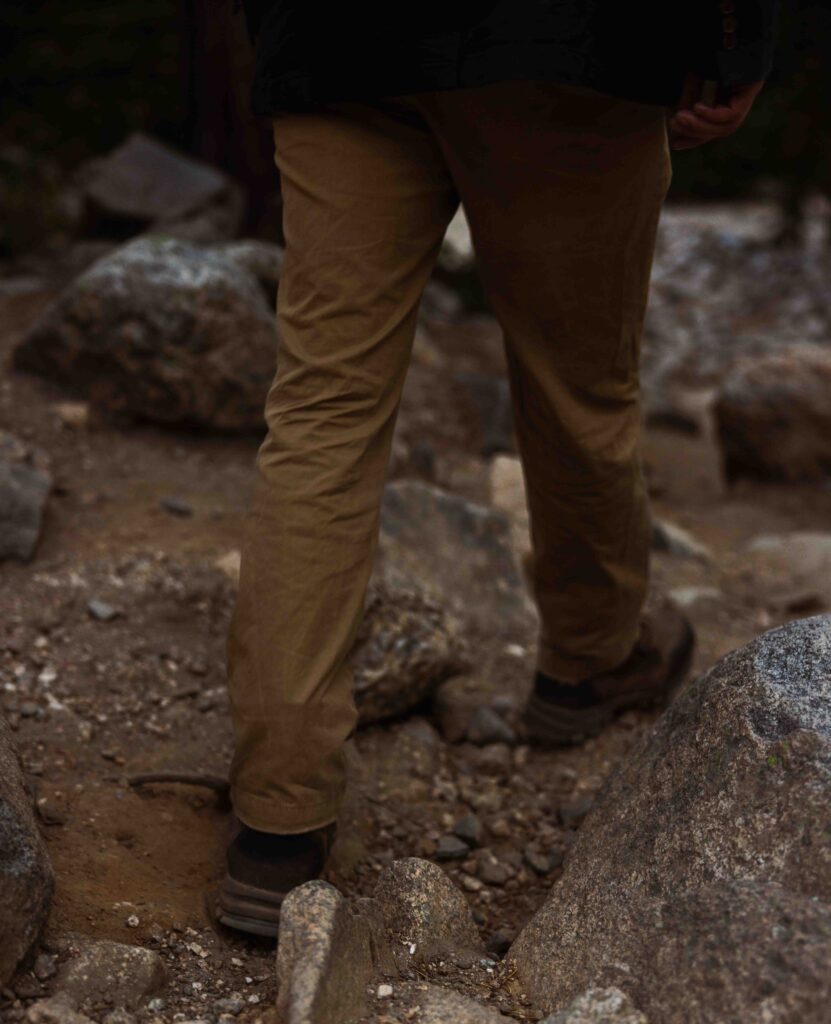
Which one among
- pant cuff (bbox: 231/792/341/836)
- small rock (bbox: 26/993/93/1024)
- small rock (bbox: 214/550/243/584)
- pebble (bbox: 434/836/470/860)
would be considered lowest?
pebble (bbox: 434/836/470/860)

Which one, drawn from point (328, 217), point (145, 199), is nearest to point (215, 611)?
point (328, 217)

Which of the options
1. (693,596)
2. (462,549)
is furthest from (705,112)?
(693,596)

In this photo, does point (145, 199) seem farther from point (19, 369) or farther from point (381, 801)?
point (381, 801)

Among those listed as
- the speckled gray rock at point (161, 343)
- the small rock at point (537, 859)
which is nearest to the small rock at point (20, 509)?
the speckled gray rock at point (161, 343)

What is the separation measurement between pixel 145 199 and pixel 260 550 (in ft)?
12.0

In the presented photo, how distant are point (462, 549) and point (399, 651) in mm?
849

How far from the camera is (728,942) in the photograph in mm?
1356

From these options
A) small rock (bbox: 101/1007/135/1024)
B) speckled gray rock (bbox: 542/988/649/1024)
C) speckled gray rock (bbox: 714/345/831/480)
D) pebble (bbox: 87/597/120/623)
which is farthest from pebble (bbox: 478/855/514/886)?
speckled gray rock (bbox: 714/345/831/480)

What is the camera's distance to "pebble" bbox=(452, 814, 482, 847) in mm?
2225

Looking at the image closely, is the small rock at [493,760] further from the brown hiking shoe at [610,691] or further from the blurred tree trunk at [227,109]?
the blurred tree trunk at [227,109]

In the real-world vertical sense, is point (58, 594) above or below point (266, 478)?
below

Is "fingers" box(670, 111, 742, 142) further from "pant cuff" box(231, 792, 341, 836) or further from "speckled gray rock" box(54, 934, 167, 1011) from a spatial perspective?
"speckled gray rock" box(54, 934, 167, 1011)

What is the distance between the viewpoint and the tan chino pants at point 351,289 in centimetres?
172

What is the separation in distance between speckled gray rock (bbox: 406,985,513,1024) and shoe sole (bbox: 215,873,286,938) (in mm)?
277
